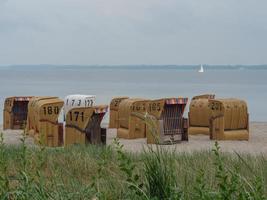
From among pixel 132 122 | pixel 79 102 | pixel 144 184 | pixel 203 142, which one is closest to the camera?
pixel 144 184

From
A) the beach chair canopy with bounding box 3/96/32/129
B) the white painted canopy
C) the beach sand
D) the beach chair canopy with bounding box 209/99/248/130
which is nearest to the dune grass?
the beach sand

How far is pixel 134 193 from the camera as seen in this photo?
451 centimetres

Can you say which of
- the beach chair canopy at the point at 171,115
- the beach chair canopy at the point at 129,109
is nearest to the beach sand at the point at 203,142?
the beach chair canopy at the point at 171,115

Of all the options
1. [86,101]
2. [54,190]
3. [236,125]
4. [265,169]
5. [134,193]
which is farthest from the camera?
[86,101]

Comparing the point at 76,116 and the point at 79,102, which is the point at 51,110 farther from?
the point at 79,102

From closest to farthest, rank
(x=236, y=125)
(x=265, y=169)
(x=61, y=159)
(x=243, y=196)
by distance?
(x=243, y=196) < (x=265, y=169) < (x=61, y=159) < (x=236, y=125)

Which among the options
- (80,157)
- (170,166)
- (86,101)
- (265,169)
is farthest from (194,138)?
(170,166)

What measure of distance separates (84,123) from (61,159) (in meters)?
7.34

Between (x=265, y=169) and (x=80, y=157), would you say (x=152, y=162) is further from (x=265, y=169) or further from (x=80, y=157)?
(x=80, y=157)

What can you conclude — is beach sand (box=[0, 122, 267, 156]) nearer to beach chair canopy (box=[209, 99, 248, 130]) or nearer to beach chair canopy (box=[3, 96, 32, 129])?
beach chair canopy (box=[209, 99, 248, 130])

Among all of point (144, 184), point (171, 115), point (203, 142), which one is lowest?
point (203, 142)

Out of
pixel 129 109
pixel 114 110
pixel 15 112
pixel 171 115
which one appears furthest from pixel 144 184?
pixel 15 112

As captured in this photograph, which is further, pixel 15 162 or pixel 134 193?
pixel 15 162

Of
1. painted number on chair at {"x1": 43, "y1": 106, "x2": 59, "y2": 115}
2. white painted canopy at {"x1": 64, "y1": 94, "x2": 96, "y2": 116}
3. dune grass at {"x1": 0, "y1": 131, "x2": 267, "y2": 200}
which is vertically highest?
white painted canopy at {"x1": 64, "y1": 94, "x2": 96, "y2": 116}
